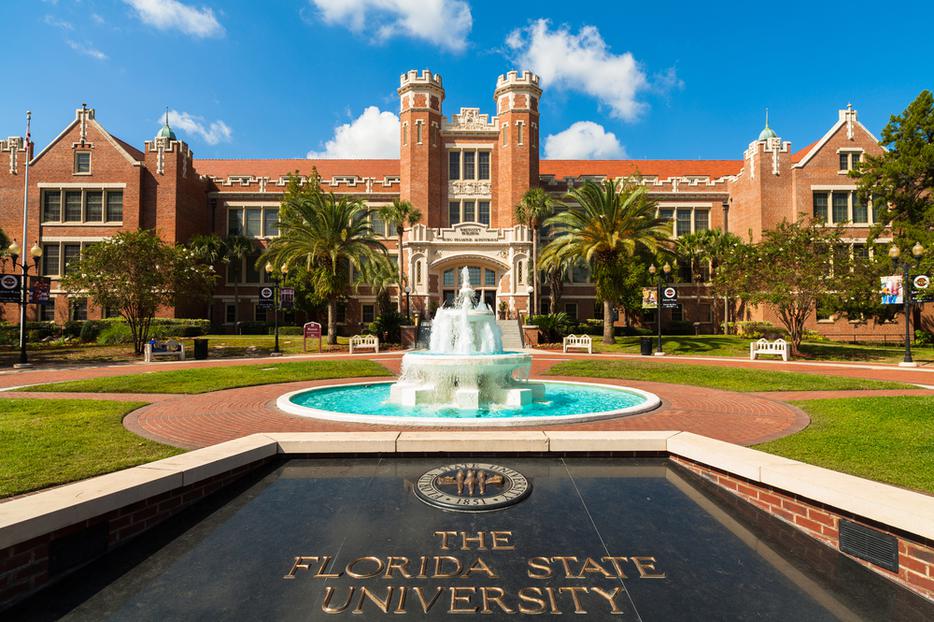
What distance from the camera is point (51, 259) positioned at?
116 feet

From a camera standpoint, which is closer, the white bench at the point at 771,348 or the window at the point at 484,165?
the white bench at the point at 771,348

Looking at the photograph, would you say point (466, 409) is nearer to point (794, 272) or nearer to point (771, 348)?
point (771, 348)

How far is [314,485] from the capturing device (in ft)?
16.1

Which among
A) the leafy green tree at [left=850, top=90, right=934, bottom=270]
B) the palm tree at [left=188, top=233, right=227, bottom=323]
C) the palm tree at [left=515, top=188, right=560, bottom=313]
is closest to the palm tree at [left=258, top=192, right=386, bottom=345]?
the palm tree at [left=188, top=233, right=227, bottom=323]

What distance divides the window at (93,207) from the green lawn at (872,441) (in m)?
45.3

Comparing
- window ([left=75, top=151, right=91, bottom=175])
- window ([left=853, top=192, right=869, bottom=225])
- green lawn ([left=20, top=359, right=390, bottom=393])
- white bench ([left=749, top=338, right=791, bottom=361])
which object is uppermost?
window ([left=75, top=151, right=91, bottom=175])

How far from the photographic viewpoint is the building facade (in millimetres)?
35125

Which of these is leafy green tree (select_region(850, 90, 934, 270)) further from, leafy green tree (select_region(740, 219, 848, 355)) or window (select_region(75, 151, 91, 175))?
window (select_region(75, 151, 91, 175))

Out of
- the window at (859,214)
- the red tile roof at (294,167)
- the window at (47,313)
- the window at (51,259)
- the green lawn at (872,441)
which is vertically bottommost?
the green lawn at (872,441)

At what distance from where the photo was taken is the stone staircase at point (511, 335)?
29666mm

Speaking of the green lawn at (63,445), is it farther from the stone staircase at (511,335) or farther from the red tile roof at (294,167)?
the red tile roof at (294,167)

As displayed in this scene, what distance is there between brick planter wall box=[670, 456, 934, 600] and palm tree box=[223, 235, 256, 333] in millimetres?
40087

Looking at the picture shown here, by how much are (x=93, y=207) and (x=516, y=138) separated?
34465 mm

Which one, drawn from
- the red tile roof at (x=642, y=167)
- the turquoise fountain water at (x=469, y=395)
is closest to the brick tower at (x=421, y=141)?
the red tile roof at (x=642, y=167)
